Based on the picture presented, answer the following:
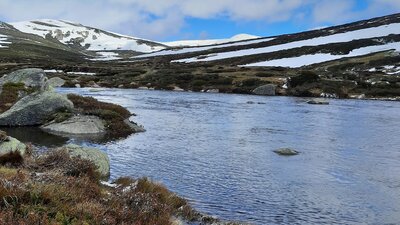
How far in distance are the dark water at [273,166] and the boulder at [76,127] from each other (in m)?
3.10

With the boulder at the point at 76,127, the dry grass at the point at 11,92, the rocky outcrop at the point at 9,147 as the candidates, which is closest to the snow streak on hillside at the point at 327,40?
the dry grass at the point at 11,92

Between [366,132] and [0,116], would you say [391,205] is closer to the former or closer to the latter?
[366,132]

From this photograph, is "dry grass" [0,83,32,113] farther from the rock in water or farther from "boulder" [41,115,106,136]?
the rock in water

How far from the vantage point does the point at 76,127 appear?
1110 inches

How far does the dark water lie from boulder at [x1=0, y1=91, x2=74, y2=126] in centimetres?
655

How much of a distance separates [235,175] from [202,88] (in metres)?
62.3

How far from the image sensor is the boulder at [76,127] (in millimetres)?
27891

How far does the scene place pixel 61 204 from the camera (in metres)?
8.82

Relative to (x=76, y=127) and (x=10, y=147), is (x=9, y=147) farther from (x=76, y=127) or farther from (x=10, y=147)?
(x=76, y=127)

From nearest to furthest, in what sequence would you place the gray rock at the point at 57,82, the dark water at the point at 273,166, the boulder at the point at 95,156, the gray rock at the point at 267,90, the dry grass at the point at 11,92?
the dark water at the point at 273,166 → the boulder at the point at 95,156 → the dry grass at the point at 11,92 → the gray rock at the point at 267,90 → the gray rock at the point at 57,82

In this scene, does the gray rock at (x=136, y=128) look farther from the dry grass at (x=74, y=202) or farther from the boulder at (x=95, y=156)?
the dry grass at (x=74, y=202)

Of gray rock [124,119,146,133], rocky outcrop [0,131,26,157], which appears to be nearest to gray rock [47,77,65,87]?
gray rock [124,119,146,133]

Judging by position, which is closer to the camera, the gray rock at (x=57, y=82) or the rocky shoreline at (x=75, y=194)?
the rocky shoreline at (x=75, y=194)

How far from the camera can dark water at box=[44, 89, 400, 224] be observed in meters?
14.1
